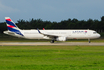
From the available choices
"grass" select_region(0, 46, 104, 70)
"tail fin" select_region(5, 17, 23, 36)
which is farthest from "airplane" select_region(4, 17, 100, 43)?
"grass" select_region(0, 46, 104, 70)

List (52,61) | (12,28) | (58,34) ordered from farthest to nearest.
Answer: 1. (12,28)
2. (58,34)
3. (52,61)

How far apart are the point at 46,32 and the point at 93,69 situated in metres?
33.3

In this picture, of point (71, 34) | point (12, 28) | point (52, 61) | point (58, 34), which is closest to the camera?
point (52, 61)

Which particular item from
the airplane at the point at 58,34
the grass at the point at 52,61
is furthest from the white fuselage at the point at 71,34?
the grass at the point at 52,61

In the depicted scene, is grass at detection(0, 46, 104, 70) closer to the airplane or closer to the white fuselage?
the airplane

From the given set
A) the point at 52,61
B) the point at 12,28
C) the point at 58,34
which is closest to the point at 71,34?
the point at 58,34

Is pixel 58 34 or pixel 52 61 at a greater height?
pixel 58 34

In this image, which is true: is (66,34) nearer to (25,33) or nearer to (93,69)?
(25,33)

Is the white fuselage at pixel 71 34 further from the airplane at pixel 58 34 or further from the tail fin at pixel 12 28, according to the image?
the tail fin at pixel 12 28

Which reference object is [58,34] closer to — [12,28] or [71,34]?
[71,34]

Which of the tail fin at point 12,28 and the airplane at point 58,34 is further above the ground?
the tail fin at point 12,28

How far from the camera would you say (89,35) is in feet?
139

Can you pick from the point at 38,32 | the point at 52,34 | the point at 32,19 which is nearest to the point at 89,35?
the point at 52,34

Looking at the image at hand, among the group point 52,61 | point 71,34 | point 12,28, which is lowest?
point 52,61
